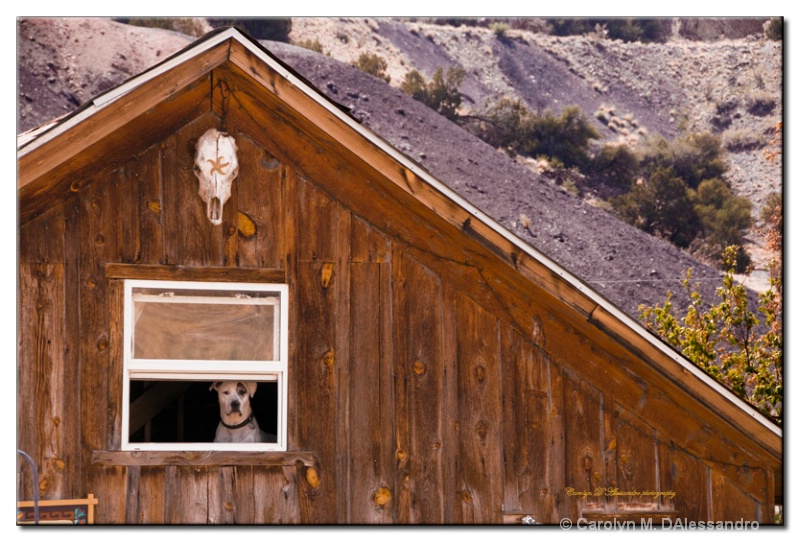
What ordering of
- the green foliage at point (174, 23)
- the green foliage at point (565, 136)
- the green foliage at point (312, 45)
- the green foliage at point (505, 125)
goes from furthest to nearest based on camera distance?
1. the green foliage at point (505, 125)
2. the green foliage at point (565, 136)
3. the green foliage at point (312, 45)
4. the green foliage at point (174, 23)

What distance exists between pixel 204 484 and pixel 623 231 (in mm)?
14708

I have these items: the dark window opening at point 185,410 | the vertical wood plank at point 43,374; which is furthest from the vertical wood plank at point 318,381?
the dark window opening at point 185,410

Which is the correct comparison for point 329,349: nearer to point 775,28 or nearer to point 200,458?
point 200,458

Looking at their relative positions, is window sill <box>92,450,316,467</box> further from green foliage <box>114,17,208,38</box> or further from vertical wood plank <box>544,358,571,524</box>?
green foliage <box>114,17,208,38</box>

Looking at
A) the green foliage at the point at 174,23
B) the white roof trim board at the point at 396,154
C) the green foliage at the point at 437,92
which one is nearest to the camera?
the white roof trim board at the point at 396,154

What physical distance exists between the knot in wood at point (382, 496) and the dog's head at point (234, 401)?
980 mm

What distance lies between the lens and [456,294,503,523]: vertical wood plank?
17.1 ft

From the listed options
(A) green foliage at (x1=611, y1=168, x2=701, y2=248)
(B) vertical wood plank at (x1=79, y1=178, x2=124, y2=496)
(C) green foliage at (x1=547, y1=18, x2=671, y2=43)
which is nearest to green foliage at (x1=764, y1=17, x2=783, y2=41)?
(C) green foliage at (x1=547, y1=18, x2=671, y2=43)

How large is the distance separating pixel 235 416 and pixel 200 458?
21.9 inches

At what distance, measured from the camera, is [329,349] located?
522 cm

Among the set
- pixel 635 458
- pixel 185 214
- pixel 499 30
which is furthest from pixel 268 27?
pixel 635 458

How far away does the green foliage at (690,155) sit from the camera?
553 inches

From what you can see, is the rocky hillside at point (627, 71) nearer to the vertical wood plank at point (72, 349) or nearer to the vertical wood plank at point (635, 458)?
the vertical wood plank at point (635, 458)

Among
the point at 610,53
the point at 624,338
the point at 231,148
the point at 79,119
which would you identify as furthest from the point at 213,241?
the point at 610,53
